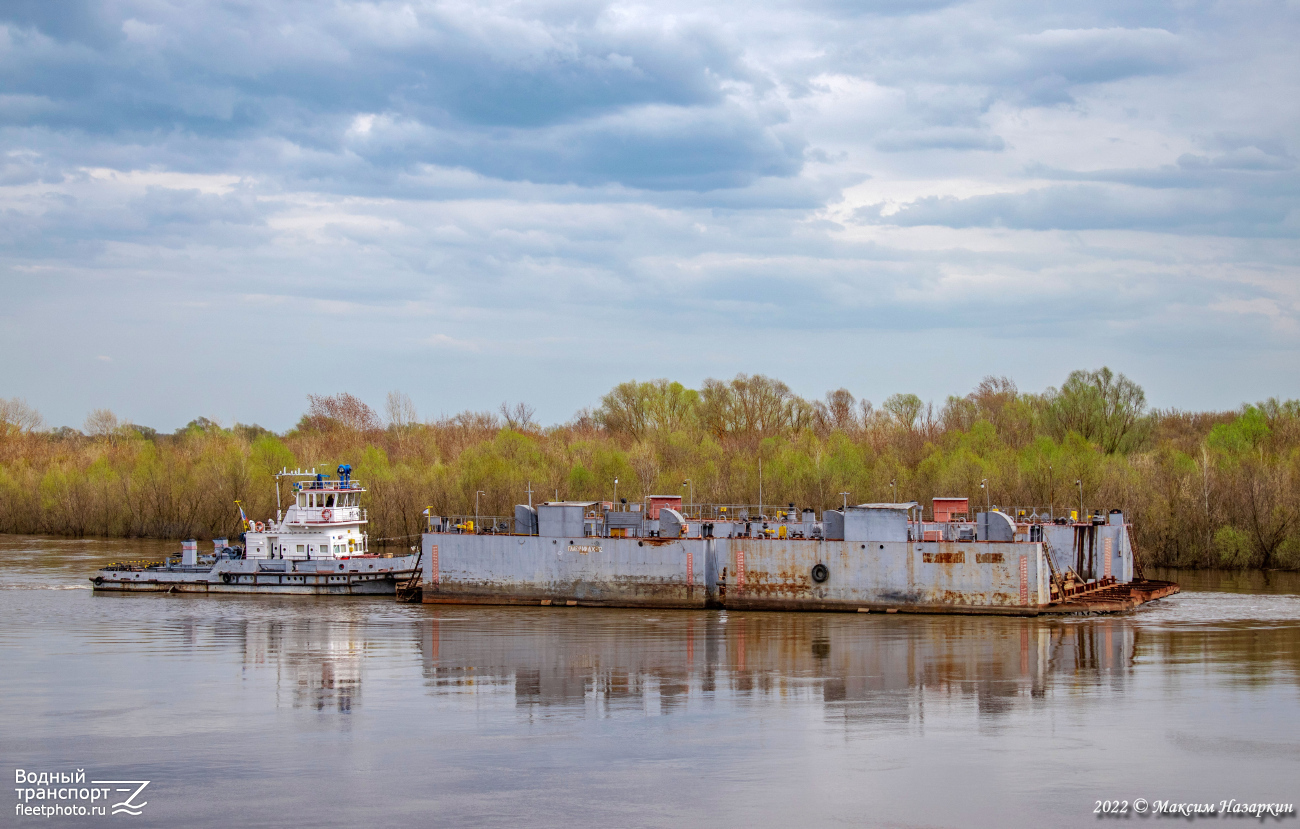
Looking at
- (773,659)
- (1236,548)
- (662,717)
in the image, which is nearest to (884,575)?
(773,659)

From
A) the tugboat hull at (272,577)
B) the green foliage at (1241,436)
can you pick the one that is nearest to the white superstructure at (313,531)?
the tugboat hull at (272,577)

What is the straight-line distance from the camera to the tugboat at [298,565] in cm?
5797

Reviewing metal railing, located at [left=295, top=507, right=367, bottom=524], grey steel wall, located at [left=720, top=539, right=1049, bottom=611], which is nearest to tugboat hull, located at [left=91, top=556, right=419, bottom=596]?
metal railing, located at [left=295, top=507, right=367, bottom=524]

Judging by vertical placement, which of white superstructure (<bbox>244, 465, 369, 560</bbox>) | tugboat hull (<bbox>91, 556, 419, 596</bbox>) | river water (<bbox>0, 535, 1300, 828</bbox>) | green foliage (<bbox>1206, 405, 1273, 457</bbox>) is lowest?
river water (<bbox>0, 535, 1300, 828</bbox>)

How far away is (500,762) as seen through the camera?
24594mm

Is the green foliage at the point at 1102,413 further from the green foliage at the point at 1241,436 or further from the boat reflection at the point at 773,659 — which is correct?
the boat reflection at the point at 773,659

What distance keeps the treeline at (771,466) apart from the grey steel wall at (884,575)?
17927 mm

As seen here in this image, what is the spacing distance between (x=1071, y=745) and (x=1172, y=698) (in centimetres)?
650

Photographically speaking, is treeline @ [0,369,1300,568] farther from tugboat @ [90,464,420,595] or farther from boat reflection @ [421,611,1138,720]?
boat reflection @ [421,611,1138,720]

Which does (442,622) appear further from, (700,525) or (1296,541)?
(1296,541)

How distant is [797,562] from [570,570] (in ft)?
33.6

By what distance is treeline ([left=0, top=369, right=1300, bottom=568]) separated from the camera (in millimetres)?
70500

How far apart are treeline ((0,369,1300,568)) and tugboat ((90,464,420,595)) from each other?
687 cm

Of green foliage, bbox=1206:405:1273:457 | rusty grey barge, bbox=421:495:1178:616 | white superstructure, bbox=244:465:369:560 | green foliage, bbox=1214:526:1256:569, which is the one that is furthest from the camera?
green foliage, bbox=1206:405:1273:457
